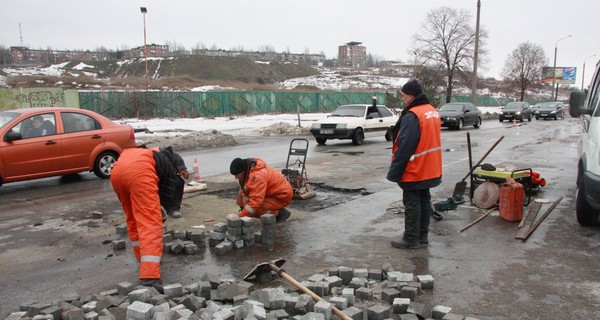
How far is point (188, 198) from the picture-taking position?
8.59m

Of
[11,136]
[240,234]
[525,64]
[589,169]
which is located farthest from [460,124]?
[525,64]

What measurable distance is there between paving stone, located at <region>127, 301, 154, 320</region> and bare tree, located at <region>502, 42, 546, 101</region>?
71054 millimetres

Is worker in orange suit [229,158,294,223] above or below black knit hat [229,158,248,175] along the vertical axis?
below

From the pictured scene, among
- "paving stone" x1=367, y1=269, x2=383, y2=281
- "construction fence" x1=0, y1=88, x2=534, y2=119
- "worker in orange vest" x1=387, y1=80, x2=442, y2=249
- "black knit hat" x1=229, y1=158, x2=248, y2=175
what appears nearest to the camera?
"paving stone" x1=367, y1=269, x2=383, y2=281

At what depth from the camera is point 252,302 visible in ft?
12.7

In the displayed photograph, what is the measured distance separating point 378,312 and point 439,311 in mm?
505

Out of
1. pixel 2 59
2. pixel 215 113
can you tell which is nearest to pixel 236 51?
pixel 2 59

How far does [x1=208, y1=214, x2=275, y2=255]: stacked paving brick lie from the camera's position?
5.71 metres

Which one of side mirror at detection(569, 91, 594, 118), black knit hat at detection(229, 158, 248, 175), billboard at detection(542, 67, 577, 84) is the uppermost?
billboard at detection(542, 67, 577, 84)

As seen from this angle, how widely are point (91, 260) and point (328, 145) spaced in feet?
45.2

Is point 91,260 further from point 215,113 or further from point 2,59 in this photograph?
point 2,59

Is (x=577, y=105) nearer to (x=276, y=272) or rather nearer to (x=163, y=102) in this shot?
(x=276, y=272)

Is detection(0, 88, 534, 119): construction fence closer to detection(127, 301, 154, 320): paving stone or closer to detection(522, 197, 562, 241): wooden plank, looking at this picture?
detection(522, 197, 562, 241): wooden plank

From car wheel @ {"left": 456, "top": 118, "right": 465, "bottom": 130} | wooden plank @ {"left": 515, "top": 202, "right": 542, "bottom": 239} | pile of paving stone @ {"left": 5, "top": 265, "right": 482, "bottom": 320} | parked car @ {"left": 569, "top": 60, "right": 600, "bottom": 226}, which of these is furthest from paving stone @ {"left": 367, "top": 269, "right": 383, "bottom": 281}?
car wheel @ {"left": 456, "top": 118, "right": 465, "bottom": 130}
